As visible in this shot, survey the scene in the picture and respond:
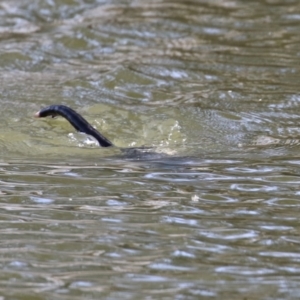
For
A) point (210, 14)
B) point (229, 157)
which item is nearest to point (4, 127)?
point (229, 157)

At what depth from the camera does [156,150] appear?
6.75 meters

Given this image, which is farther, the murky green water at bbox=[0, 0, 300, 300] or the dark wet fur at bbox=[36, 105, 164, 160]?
the dark wet fur at bbox=[36, 105, 164, 160]

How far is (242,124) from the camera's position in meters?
7.46

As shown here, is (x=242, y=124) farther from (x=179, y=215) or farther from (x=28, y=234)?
(x=28, y=234)

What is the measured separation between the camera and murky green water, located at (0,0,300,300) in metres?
4.07

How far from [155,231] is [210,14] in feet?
23.4

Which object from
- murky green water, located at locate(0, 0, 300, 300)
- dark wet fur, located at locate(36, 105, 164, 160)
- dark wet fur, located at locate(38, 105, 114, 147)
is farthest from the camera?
dark wet fur, located at locate(38, 105, 114, 147)

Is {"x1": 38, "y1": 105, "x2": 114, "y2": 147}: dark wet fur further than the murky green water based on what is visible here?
Yes

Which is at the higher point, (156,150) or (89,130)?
(89,130)

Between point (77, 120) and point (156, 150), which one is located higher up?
point (77, 120)

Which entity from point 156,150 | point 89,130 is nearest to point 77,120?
point 89,130

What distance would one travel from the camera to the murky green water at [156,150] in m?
4.07

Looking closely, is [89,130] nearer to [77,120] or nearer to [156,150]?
[77,120]

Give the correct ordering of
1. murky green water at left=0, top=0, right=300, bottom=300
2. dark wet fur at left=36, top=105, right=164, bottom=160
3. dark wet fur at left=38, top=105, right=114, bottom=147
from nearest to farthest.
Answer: murky green water at left=0, top=0, right=300, bottom=300 < dark wet fur at left=36, top=105, right=164, bottom=160 < dark wet fur at left=38, top=105, right=114, bottom=147
